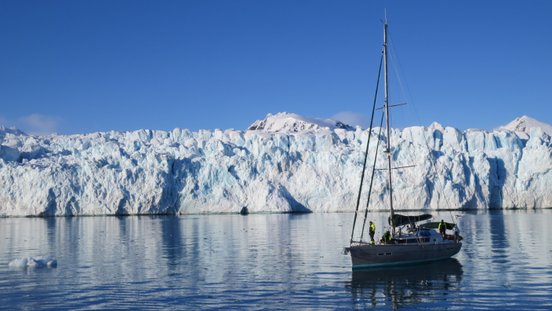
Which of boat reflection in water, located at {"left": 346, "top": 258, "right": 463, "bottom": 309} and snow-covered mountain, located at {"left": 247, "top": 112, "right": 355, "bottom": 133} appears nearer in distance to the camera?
boat reflection in water, located at {"left": 346, "top": 258, "right": 463, "bottom": 309}

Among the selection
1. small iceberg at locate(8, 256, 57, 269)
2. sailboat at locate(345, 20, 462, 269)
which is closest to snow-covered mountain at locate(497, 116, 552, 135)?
sailboat at locate(345, 20, 462, 269)

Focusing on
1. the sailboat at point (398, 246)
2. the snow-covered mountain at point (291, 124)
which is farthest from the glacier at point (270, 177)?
the sailboat at point (398, 246)

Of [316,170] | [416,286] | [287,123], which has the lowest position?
[416,286]

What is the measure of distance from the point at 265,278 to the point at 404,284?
4.25m

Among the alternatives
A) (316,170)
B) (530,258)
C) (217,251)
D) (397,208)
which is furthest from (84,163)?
(530,258)

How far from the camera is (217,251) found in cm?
2702

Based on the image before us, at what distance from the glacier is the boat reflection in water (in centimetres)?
4572

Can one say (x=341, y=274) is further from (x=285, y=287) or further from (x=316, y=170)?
(x=316, y=170)

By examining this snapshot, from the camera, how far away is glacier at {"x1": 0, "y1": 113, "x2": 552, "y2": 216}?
66562 millimetres

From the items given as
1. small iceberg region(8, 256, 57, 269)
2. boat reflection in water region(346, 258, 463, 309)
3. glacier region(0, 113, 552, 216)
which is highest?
glacier region(0, 113, 552, 216)

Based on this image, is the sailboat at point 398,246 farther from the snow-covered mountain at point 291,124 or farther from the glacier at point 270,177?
the snow-covered mountain at point 291,124

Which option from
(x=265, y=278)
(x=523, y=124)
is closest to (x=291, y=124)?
(x=523, y=124)

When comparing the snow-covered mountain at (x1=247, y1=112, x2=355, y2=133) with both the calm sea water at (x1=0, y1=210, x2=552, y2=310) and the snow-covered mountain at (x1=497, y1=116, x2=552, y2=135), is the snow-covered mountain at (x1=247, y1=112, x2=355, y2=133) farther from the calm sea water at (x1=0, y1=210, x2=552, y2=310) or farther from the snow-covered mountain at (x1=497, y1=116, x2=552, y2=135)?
the calm sea water at (x1=0, y1=210, x2=552, y2=310)

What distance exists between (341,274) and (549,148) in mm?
55702
